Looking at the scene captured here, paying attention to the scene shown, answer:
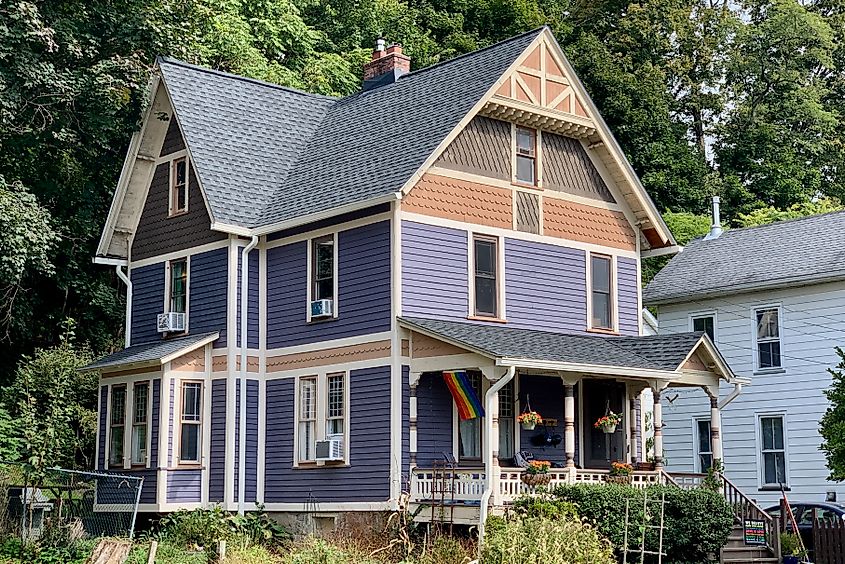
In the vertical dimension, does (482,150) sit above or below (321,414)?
above

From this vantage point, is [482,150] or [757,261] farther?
[757,261]

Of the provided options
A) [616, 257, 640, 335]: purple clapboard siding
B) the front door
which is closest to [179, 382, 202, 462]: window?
the front door

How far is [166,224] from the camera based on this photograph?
29500 millimetres

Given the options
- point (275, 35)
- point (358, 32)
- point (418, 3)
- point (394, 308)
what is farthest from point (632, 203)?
point (418, 3)

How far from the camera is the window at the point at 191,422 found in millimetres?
27188

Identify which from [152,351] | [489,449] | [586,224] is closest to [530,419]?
[489,449]

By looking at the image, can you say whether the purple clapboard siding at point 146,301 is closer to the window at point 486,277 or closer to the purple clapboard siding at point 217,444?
the purple clapboard siding at point 217,444

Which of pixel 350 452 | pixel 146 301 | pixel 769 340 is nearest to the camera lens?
pixel 350 452

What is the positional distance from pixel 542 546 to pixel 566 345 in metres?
7.95

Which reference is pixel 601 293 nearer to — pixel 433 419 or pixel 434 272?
pixel 434 272

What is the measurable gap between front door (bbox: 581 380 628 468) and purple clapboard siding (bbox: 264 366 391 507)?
16.5 feet

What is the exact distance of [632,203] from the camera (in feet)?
95.9

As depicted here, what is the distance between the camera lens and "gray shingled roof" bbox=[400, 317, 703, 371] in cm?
2334

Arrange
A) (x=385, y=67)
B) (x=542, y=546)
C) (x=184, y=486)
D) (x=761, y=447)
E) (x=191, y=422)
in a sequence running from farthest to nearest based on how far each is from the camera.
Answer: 1. (x=761, y=447)
2. (x=385, y=67)
3. (x=191, y=422)
4. (x=184, y=486)
5. (x=542, y=546)
